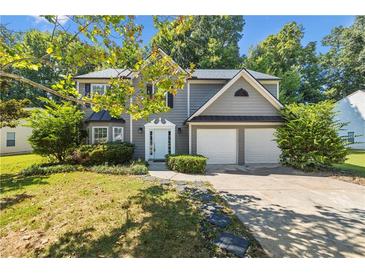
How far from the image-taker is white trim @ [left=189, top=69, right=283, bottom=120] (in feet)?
42.2

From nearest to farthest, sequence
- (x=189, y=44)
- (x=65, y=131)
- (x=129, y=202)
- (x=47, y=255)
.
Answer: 1. (x=47, y=255)
2. (x=129, y=202)
3. (x=65, y=131)
4. (x=189, y=44)

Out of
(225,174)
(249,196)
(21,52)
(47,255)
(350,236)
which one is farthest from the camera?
(225,174)

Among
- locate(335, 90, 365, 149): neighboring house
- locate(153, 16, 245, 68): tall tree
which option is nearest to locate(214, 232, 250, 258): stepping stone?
locate(153, 16, 245, 68): tall tree

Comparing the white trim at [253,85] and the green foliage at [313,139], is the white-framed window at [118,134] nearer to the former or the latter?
the white trim at [253,85]

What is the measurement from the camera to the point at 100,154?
1163cm

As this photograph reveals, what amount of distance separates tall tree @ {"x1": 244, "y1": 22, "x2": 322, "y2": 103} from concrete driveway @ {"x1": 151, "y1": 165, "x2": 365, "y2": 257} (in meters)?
22.0

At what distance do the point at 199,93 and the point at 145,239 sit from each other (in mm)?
12607

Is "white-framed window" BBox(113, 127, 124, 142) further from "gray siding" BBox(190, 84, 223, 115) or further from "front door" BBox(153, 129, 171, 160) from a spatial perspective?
"gray siding" BBox(190, 84, 223, 115)

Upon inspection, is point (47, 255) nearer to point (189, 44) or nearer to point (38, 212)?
point (38, 212)

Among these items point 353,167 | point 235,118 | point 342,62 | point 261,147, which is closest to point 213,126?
point 235,118

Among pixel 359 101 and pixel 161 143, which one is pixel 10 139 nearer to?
pixel 161 143
